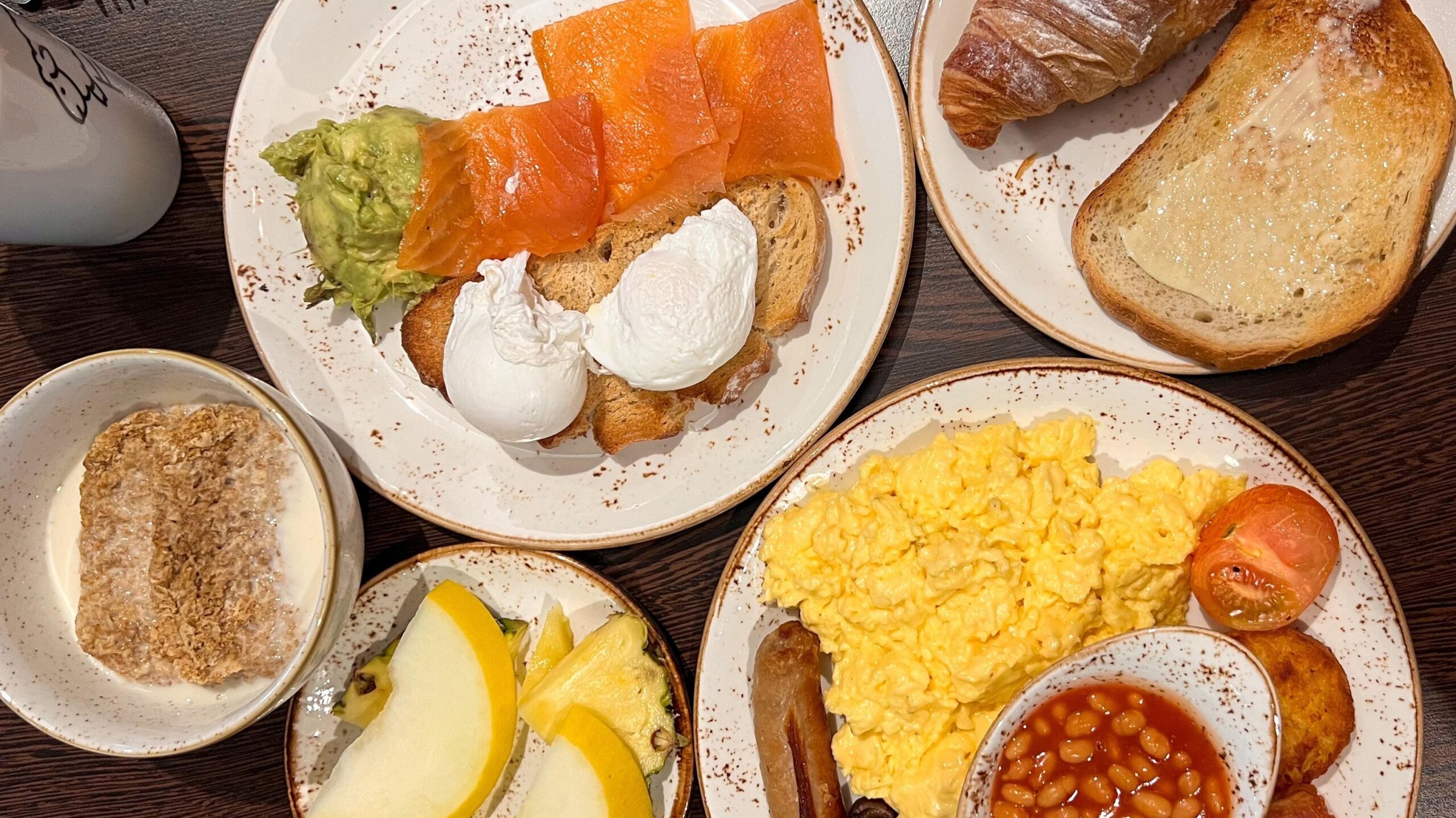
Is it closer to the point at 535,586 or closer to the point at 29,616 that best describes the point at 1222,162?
the point at 535,586

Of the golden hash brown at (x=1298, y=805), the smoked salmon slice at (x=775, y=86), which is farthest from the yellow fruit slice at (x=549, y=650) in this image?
the golden hash brown at (x=1298, y=805)

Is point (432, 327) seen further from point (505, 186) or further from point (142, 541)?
point (142, 541)

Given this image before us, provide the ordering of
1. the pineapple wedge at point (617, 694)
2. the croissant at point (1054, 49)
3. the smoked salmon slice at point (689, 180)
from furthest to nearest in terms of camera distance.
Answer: the pineapple wedge at point (617, 694) < the smoked salmon slice at point (689, 180) < the croissant at point (1054, 49)

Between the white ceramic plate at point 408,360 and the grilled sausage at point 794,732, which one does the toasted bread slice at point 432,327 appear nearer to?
the white ceramic plate at point 408,360

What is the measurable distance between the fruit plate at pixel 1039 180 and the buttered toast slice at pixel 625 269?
309mm

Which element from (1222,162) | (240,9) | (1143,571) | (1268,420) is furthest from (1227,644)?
(240,9)

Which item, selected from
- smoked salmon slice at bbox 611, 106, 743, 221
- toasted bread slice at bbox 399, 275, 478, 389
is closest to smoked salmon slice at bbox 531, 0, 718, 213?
smoked salmon slice at bbox 611, 106, 743, 221

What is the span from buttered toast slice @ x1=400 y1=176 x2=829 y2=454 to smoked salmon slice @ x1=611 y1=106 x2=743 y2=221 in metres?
0.04

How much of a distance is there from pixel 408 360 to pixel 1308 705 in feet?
6.90

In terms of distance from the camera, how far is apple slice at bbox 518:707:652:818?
1.76 meters

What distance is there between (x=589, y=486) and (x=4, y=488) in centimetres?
121

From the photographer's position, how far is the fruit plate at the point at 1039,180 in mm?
1796

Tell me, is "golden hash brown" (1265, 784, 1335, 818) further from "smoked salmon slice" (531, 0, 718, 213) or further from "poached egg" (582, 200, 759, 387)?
"smoked salmon slice" (531, 0, 718, 213)

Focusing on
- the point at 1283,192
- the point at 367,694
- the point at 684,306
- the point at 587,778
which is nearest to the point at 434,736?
the point at 367,694
